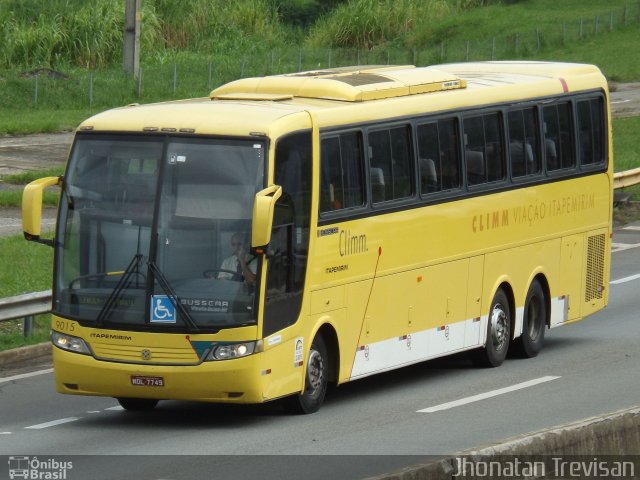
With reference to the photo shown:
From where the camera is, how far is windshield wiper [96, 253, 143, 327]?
551 inches

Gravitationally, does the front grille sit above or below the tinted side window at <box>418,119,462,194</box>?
below

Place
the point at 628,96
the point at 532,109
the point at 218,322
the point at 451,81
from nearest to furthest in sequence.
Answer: the point at 218,322 < the point at 451,81 < the point at 532,109 < the point at 628,96

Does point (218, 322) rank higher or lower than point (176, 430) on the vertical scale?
higher

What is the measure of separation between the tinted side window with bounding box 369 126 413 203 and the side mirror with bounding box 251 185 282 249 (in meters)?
2.42

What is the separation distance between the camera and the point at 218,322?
45.4 feet

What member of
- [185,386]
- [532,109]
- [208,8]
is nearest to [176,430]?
[185,386]

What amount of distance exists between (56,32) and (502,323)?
34354mm

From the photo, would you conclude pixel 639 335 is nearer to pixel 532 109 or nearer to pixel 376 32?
pixel 532 109

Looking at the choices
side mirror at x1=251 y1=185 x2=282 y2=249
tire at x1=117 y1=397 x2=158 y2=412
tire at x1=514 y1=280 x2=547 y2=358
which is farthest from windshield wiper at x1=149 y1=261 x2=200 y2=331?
tire at x1=514 y1=280 x2=547 y2=358

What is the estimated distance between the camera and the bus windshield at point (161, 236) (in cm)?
1388

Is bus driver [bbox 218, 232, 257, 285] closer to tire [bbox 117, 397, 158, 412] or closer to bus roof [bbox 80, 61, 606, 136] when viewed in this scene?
bus roof [bbox 80, 61, 606, 136]

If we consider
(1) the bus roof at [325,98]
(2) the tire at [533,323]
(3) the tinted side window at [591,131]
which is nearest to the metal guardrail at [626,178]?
(3) the tinted side window at [591,131]

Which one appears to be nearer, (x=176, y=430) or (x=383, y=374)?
(x=176, y=430)

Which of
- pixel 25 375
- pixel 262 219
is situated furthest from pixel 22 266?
pixel 262 219
